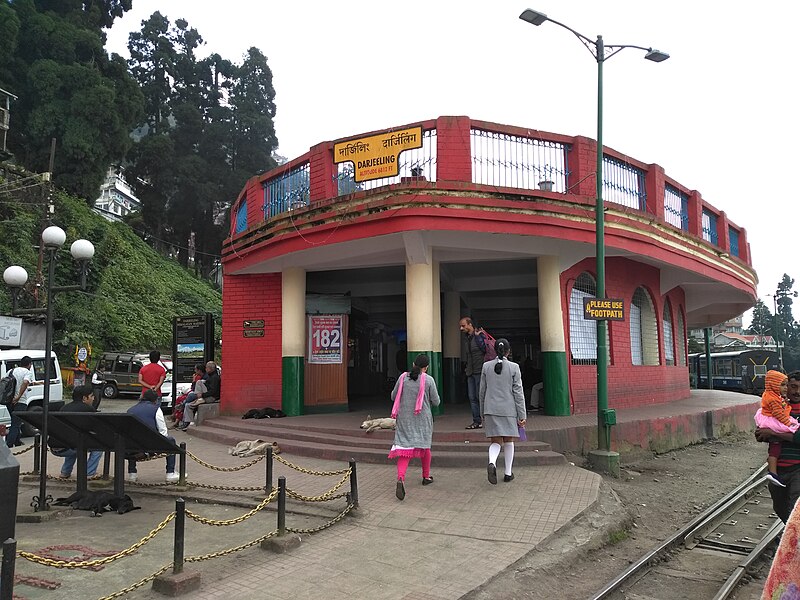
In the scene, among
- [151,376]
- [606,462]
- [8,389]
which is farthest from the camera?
[8,389]

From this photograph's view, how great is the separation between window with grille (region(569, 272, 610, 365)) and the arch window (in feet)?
16.9

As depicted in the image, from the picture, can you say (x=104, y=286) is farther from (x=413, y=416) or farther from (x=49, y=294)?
(x=413, y=416)

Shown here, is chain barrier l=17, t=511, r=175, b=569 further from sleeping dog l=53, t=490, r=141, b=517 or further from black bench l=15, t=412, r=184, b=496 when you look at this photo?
sleeping dog l=53, t=490, r=141, b=517

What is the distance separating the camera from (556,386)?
1120 centimetres

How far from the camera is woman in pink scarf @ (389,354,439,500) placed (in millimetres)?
6875

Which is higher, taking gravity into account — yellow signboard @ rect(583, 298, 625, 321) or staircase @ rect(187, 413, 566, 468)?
yellow signboard @ rect(583, 298, 625, 321)

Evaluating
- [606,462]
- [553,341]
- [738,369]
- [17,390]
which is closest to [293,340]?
[553,341]

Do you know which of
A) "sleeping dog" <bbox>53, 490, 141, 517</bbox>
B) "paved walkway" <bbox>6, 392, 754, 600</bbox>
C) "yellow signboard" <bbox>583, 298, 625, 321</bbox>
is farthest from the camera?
"yellow signboard" <bbox>583, 298, 625, 321</bbox>

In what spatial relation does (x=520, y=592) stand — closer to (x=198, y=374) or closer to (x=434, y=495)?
(x=434, y=495)

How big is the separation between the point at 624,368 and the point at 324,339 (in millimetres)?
7130

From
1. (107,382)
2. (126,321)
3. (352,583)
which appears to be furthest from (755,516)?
(126,321)

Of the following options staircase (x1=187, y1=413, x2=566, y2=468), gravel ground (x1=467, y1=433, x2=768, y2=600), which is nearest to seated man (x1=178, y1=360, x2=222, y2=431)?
staircase (x1=187, y1=413, x2=566, y2=468)

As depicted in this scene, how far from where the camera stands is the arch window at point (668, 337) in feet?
54.6

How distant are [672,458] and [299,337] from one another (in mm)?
7960
